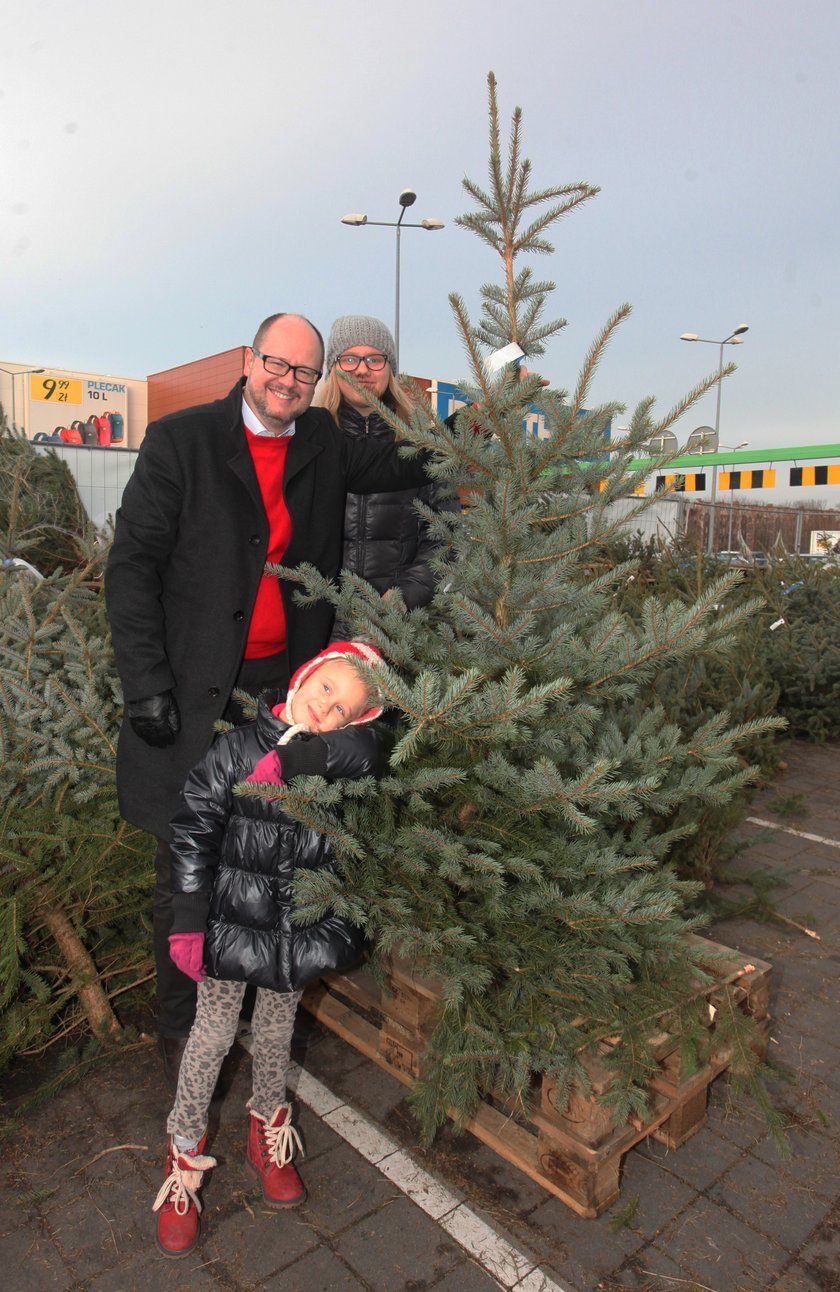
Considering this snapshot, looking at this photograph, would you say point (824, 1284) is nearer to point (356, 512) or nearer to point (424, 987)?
point (424, 987)

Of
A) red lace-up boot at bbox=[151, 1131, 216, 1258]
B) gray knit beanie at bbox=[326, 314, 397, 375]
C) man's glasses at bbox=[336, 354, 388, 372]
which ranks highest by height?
gray knit beanie at bbox=[326, 314, 397, 375]

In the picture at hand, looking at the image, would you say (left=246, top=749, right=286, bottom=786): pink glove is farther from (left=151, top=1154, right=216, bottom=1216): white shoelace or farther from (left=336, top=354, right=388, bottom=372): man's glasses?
(left=336, top=354, right=388, bottom=372): man's glasses

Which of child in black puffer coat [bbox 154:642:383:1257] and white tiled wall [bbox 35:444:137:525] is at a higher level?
white tiled wall [bbox 35:444:137:525]

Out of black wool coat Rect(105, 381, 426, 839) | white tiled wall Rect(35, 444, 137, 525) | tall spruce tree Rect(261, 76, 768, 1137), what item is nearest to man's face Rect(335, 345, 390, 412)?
black wool coat Rect(105, 381, 426, 839)

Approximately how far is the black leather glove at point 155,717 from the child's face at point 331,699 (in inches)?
21.6

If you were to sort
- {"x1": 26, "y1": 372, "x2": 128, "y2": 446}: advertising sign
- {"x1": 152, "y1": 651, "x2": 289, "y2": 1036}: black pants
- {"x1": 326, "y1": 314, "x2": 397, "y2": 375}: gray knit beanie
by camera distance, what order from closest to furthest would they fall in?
{"x1": 152, "y1": 651, "x2": 289, "y2": 1036}: black pants, {"x1": 326, "y1": 314, "x2": 397, "y2": 375}: gray knit beanie, {"x1": 26, "y1": 372, "x2": 128, "y2": 446}: advertising sign

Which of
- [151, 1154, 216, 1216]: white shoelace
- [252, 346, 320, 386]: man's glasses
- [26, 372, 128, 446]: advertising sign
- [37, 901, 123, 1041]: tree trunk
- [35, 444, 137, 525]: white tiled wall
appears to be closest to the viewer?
[151, 1154, 216, 1216]: white shoelace

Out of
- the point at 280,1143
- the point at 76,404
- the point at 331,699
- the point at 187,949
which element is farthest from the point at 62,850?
the point at 76,404

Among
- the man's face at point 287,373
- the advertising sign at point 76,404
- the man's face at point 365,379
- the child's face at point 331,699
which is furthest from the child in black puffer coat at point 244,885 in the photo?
the advertising sign at point 76,404

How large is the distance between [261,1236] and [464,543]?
1992 millimetres

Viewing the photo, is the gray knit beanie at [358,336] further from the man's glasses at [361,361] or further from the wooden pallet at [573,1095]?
the wooden pallet at [573,1095]

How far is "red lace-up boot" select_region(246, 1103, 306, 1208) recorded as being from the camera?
2.31 metres

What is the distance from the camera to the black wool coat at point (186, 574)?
2459 millimetres

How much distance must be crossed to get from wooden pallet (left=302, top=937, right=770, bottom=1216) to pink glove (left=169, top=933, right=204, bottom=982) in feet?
2.34
